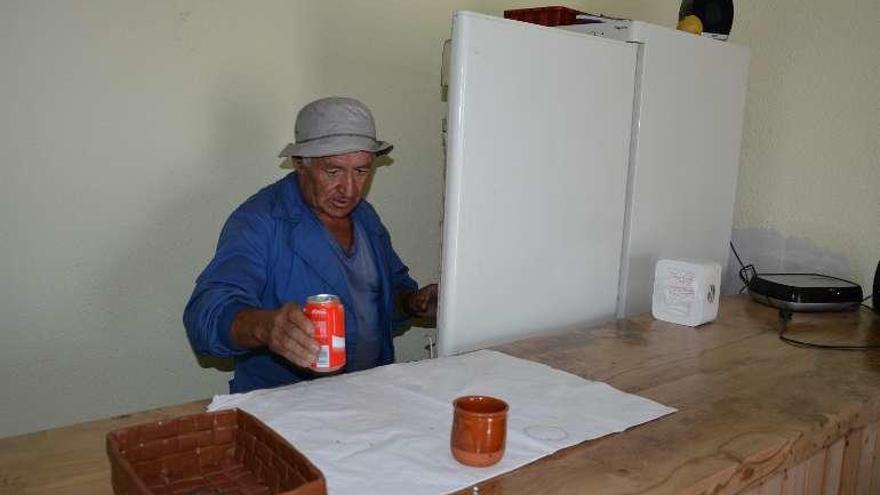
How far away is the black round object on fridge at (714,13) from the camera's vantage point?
1.97m

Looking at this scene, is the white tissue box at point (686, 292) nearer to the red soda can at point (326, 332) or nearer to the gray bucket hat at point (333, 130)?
the gray bucket hat at point (333, 130)

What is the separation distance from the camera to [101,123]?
1.69 m

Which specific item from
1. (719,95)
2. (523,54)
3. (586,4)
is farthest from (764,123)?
(523,54)

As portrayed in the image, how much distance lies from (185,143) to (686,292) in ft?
4.29

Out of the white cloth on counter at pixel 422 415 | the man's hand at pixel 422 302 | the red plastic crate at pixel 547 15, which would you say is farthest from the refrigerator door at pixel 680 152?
the white cloth on counter at pixel 422 415

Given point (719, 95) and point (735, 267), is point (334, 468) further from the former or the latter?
point (735, 267)

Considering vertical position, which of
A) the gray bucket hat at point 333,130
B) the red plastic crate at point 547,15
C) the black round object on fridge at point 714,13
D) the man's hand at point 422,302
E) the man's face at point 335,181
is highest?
the black round object on fridge at point 714,13

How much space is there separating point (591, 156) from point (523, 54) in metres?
0.32

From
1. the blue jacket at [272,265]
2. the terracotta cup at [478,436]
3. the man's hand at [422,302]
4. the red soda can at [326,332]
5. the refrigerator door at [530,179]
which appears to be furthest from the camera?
the man's hand at [422,302]

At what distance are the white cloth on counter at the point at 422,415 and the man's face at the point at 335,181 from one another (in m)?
0.55

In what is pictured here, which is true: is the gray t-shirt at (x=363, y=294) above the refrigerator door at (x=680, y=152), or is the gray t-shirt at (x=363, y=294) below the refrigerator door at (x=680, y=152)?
below

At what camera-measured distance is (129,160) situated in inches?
68.4

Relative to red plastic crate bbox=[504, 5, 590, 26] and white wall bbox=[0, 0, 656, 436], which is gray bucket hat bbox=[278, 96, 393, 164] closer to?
white wall bbox=[0, 0, 656, 436]

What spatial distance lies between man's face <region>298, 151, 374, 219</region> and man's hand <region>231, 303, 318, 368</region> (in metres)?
0.49
